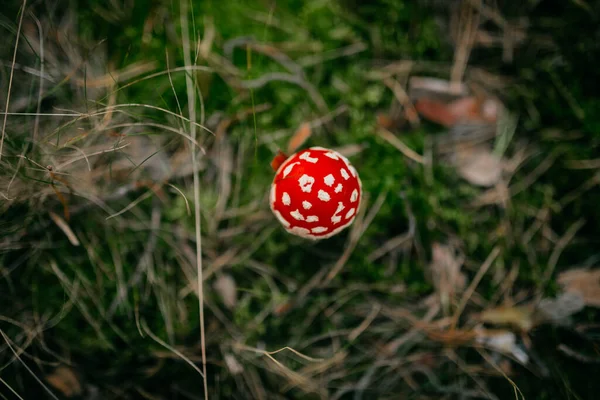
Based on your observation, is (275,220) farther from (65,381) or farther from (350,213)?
(65,381)

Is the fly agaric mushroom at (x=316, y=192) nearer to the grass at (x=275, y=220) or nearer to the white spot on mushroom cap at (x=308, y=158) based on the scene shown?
the white spot on mushroom cap at (x=308, y=158)

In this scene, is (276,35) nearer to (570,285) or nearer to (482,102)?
(482,102)

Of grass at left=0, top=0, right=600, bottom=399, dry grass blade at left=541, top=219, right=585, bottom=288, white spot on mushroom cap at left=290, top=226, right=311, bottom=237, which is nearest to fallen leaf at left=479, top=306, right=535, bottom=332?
grass at left=0, top=0, right=600, bottom=399

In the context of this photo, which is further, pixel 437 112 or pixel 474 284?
pixel 437 112

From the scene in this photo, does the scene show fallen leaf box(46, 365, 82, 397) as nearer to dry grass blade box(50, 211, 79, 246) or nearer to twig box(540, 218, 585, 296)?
dry grass blade box(50, 211, 79, 246)

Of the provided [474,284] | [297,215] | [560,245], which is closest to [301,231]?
[297,215]

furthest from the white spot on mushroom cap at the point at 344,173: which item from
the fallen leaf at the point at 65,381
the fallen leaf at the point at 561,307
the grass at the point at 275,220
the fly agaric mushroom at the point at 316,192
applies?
the fallen leaf at the point at 65,381
